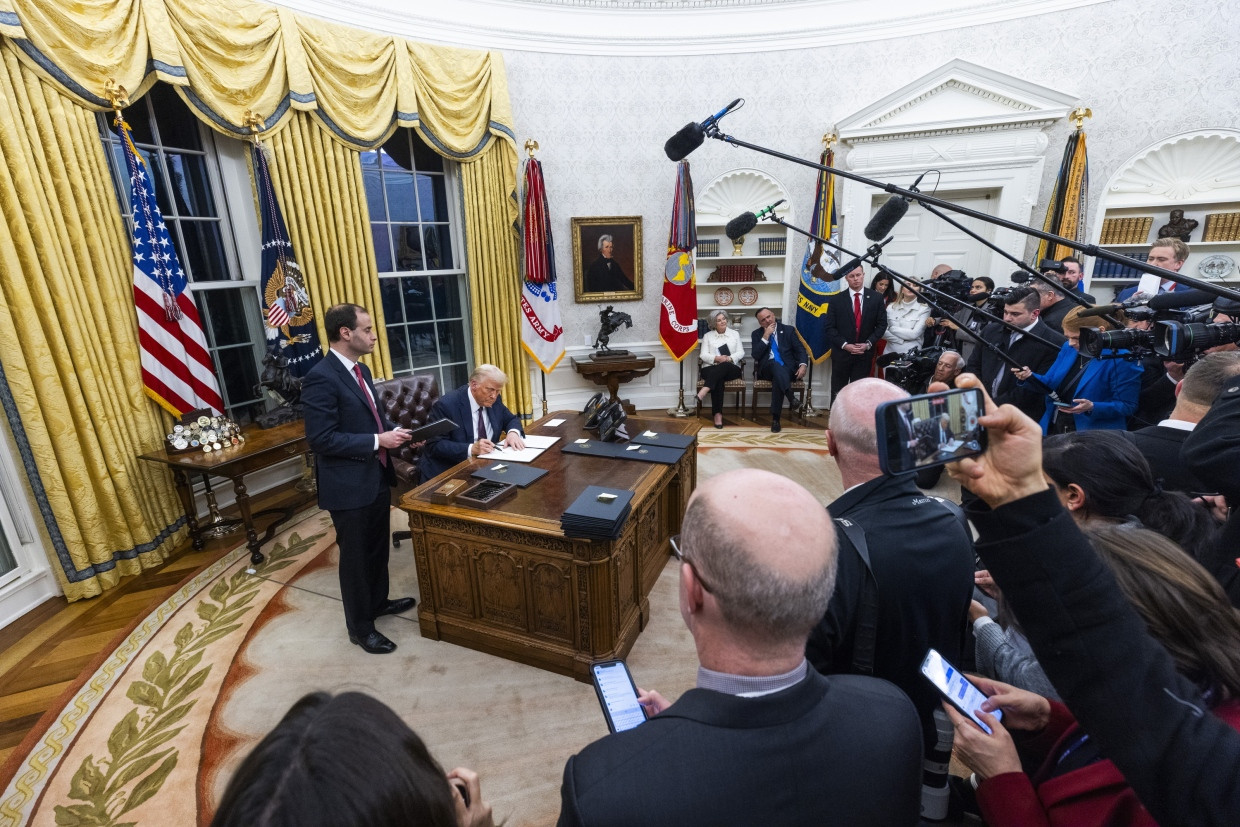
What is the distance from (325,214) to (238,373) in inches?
58.6

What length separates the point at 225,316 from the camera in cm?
434

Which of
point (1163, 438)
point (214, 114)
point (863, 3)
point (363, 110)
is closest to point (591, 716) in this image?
point (1163, 438)

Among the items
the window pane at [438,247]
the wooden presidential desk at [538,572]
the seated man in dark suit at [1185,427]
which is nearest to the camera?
the seated man in dark suit at [1185,427]

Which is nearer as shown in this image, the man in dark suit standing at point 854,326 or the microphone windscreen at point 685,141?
the microphone windscreen at point 685,141

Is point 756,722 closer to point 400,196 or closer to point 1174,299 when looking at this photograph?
point 1174,299

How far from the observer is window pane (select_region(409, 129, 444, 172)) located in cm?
544

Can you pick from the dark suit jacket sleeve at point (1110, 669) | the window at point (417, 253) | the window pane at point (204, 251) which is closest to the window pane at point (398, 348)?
the window at point (417, 253)

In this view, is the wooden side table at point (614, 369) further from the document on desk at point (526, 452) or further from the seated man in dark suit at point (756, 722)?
the seated man in dark suit at point (756, 722)

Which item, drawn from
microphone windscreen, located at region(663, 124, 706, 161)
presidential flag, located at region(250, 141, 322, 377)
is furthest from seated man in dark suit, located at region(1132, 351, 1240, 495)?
presidential flag, located at region(250, 141, 322, 377)

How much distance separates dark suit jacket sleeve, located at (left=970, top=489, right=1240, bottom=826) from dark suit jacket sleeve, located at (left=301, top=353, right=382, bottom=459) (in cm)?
247

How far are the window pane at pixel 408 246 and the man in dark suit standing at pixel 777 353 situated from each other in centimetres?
368

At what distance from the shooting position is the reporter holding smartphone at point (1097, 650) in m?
0.64

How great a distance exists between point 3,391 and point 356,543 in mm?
2194

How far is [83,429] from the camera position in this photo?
3240mm
